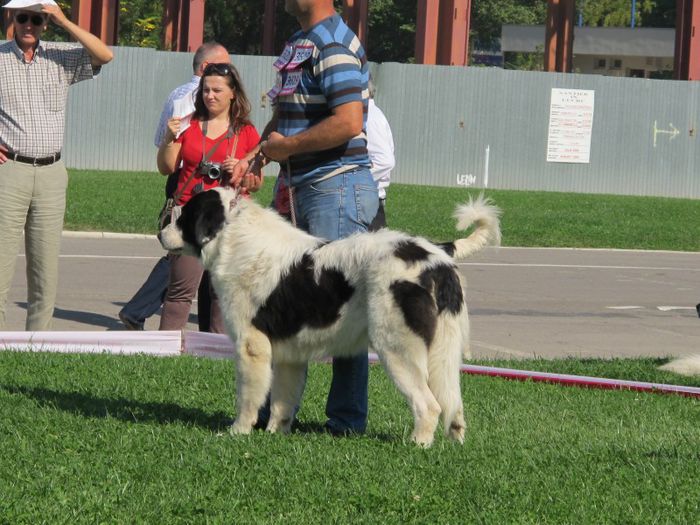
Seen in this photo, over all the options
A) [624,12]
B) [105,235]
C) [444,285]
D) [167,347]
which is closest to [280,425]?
[444,285]

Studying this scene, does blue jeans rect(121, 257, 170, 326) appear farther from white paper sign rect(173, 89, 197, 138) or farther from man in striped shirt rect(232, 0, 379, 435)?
man in striped shirt rect(232, 0, 379, 435)

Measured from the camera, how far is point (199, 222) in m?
6.50

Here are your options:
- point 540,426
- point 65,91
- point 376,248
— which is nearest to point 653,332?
point 540,426

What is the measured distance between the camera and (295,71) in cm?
634

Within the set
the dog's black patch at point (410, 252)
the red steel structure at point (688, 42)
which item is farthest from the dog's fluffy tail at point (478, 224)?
the red steel structure at point (688, 42)

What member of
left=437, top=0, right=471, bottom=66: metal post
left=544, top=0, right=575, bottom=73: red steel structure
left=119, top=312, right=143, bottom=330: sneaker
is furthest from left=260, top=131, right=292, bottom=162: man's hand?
left=544, top=0, right=575, bottom=73: red steel structure

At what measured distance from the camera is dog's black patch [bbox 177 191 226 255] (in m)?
6.46

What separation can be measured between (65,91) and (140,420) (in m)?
3.08

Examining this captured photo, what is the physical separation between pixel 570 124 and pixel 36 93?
2385 cm

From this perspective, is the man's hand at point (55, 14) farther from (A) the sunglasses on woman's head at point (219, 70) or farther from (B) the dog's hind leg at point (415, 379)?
(B) the dog's hind leg at point (415, 379)

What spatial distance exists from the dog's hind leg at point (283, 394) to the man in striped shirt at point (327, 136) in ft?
0.75

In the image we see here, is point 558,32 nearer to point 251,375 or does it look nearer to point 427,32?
point 427,32

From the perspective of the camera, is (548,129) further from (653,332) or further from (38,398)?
(38,398)

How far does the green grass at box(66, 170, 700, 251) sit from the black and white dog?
1246 centimetres
